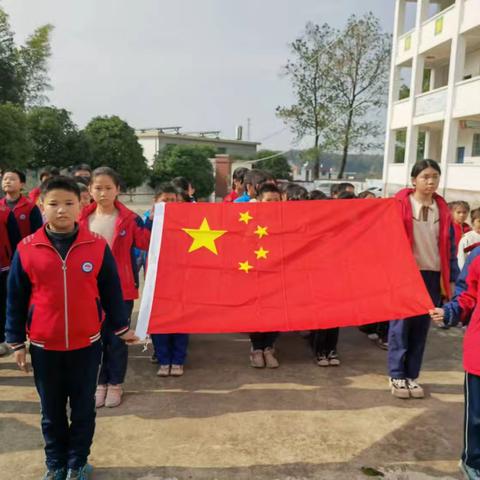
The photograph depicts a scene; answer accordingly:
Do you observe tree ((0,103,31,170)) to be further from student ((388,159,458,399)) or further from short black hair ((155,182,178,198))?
student ((388,159,458,399))

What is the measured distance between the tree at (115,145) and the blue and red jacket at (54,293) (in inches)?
873

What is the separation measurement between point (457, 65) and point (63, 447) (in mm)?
16704

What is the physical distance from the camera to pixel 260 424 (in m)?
3.06

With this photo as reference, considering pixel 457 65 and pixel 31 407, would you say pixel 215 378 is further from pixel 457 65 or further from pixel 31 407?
pixel 457 65

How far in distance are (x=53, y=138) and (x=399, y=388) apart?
19.9 metres

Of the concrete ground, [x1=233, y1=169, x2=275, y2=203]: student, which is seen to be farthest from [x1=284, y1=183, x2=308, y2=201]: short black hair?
the concrete ground

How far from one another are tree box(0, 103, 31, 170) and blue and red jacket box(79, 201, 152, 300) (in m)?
11.7

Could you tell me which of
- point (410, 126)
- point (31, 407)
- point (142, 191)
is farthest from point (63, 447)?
point (142, 191)

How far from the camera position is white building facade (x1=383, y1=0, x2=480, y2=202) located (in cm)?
1517

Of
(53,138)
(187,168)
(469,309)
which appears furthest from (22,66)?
(469,309)

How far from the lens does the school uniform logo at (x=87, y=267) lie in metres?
2.32

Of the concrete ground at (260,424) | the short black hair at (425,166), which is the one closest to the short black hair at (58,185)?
the concrete ground at (260,424)

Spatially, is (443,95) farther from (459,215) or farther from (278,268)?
(278,268)

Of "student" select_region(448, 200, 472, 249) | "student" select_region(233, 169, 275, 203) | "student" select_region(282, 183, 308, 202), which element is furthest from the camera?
"student" select_region(448, 200, 472, 249)
